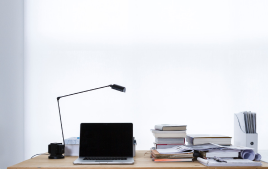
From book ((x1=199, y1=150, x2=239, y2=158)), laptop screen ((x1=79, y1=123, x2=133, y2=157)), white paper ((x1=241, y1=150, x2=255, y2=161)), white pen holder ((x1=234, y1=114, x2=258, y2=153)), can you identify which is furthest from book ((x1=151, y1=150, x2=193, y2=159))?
white pen holder ((x1=234, y1=114, x2=258, y2=153))

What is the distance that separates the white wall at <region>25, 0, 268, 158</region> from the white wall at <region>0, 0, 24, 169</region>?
81mm

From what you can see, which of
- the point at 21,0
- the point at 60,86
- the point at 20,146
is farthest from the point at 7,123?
the point at 21,0

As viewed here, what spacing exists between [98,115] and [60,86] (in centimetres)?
44

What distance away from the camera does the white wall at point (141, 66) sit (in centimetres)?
226

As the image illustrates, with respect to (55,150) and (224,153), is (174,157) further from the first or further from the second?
(55,150)

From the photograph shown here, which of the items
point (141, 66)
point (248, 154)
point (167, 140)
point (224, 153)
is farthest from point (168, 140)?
point (141, 66)

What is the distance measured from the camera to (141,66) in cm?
230

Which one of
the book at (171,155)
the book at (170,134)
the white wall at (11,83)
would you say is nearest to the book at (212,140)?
the book at (170,134)

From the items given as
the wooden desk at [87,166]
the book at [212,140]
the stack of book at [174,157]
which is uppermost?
the book at [212,140]

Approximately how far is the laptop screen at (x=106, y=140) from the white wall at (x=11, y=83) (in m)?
0.71

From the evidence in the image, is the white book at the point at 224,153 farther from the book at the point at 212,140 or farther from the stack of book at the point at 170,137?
the stack of book at the point at 170,137

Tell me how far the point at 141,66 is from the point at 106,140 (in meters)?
0.84

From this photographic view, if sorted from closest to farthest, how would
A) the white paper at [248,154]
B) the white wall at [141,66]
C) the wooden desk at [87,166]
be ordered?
the wooden desk at [87,166] → the white paper at [248,154] → the white wall at [141,66]

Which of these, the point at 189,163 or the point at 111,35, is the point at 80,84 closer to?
the point at 111,35
